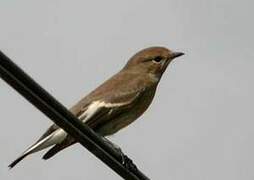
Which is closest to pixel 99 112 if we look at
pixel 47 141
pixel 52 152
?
pixel 47 141

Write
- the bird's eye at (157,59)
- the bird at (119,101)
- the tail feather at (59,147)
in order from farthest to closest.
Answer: the bird's eye at (157,59) < the bird at (119,101) < the tail feather at (59,147)

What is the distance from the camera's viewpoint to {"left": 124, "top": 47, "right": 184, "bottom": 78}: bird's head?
10.4 meters

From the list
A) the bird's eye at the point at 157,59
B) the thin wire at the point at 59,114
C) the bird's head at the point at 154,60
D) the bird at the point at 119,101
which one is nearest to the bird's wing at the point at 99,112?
the bird at the point at 119,101

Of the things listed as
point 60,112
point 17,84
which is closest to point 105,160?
point 60,112

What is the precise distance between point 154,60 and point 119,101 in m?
1.83

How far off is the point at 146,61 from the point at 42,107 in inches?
247

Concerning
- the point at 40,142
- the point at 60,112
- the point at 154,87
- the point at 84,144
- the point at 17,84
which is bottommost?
the point at 154,87

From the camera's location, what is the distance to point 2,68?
418 cm

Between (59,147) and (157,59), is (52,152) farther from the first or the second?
(157,59)

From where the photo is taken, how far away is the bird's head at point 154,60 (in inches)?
411

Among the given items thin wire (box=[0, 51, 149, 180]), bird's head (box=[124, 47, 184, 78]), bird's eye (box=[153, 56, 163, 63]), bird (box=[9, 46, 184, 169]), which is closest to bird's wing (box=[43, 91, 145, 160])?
bird (box=[9, 46, 184, 169])

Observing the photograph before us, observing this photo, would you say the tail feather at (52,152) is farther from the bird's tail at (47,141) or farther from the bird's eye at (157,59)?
the bird's eye at (157,59)

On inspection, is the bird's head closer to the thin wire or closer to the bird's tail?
the bird's tail

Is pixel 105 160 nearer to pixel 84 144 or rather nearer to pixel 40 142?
pixel 84 144
